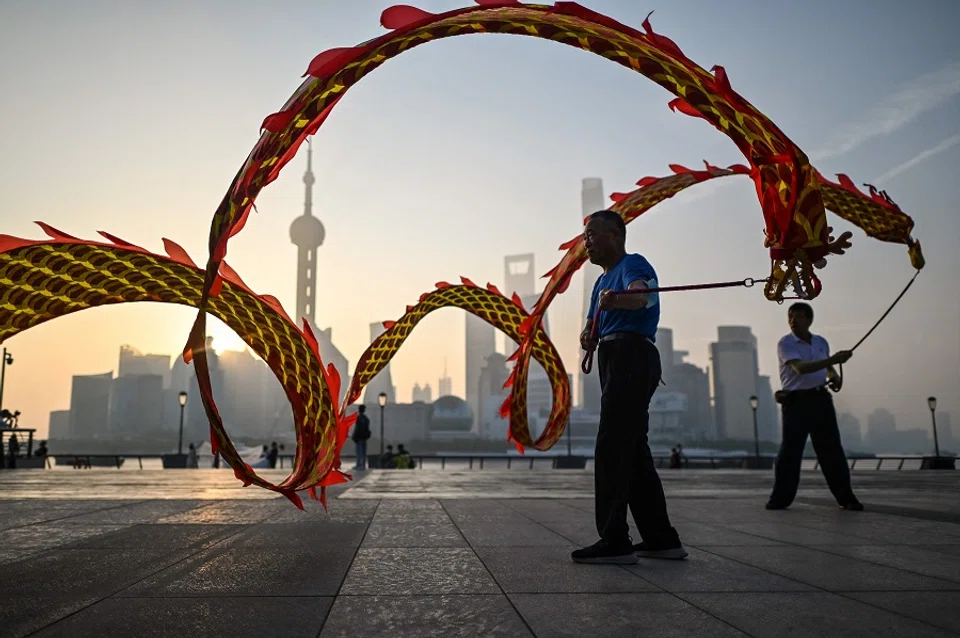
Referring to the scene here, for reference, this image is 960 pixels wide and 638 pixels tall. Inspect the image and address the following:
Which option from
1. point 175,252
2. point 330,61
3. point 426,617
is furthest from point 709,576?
point 175,252

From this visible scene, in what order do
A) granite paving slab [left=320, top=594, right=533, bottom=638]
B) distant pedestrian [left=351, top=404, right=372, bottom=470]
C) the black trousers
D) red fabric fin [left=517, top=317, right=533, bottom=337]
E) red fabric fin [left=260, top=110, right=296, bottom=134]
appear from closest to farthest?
granite paving slab [left=320, top=594, right=533, bottom=638]
red fabric fin [left=260, top=110, right=296, bottom=134]
the black trousers
red fabric fin [left=517, top=317, right=533, bottom=337]
distant pedestrian [left=351, top=404, right=372, bottom=470]

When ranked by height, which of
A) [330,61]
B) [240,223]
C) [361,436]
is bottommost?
[361,436]

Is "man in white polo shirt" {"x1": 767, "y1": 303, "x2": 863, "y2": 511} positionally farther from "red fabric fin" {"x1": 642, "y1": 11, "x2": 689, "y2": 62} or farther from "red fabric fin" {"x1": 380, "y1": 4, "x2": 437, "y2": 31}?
"red fabric fin" {"x1": 380, "y1": 4, "x2": 437, "y2": 31}

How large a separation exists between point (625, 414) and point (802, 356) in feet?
13.3

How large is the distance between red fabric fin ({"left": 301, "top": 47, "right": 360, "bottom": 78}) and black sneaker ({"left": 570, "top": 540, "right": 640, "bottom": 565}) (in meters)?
3.04

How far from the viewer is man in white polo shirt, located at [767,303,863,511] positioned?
7184 millimetres

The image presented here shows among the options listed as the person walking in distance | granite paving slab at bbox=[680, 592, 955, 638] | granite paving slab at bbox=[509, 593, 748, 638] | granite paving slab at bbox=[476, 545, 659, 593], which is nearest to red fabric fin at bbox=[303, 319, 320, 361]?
granite paving slab at bbox=[476, 545, 659, 593]

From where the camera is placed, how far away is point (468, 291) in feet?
30.7

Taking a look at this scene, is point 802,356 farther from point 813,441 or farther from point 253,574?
point 253,574

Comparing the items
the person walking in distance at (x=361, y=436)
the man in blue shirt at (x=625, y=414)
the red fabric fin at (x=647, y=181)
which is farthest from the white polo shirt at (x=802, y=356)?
the person walking in distance at (x=361, y=436)

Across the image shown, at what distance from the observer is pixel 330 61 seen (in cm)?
372

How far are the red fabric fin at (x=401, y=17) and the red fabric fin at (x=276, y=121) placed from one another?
2.50ft

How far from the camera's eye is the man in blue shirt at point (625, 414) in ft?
13.1

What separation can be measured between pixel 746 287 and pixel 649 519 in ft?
5.04
